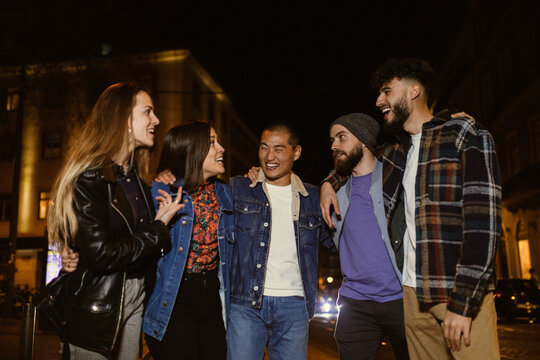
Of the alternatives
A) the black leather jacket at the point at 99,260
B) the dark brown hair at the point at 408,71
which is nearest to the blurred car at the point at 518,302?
the dark brown hair at the point at 408,71

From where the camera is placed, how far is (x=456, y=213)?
288 cm

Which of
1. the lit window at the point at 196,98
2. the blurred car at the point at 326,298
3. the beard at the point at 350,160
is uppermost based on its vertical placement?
the lit window at the point at 196,98

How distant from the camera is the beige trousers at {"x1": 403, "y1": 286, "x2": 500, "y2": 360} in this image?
107 inches

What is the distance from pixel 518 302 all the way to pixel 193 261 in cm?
1630

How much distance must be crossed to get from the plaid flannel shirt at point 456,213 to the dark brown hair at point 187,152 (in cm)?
176

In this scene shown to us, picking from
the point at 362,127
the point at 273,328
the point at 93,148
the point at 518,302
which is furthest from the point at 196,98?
the point at 93,148

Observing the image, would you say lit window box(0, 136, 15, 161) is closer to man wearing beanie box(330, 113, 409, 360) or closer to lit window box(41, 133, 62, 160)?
lit window box(41, 133, 62, 160)

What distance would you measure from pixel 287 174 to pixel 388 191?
3.96ft

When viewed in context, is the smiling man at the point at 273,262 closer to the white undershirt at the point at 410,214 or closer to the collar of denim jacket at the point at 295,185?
the collar of denim jacket at the point at 295,185

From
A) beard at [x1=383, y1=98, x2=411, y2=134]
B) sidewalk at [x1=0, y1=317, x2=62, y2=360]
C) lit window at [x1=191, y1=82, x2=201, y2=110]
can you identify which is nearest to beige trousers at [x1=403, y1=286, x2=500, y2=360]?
beard at [x1=383, y1=98, x2=411, y2=134]

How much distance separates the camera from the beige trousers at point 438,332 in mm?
2709

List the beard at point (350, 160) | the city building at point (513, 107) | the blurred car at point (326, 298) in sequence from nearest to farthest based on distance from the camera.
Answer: the beard at point (350, 160)
the blurred car at point (326, 298)
the city building at point (513, 107)

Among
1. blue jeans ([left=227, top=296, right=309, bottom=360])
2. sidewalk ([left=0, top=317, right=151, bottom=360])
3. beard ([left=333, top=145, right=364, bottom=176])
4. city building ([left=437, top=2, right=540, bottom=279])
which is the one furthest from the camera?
city building ([left=437, top=2, right=540, bottom=279])

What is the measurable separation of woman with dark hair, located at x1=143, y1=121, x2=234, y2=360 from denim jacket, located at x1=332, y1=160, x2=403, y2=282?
100cm
